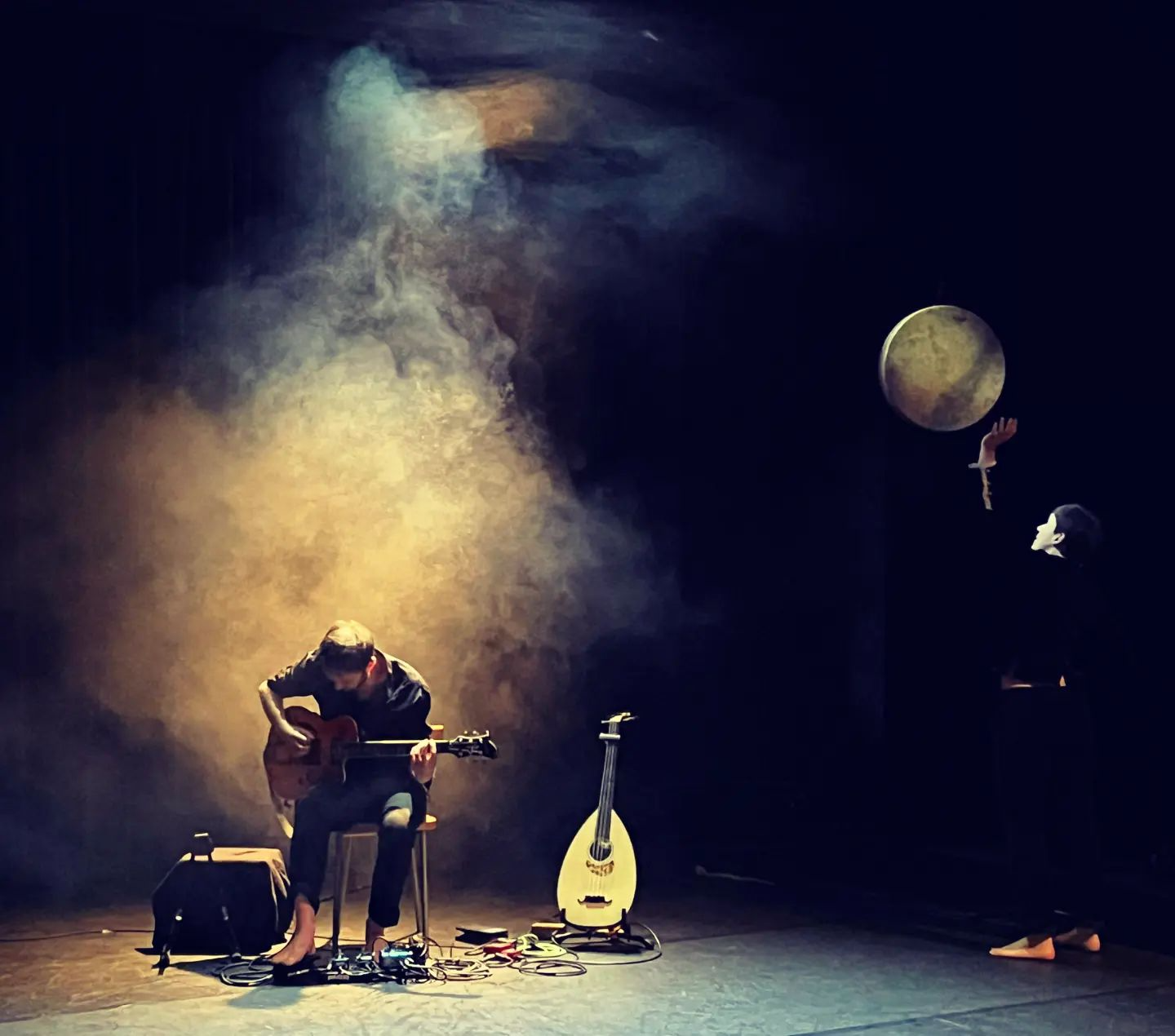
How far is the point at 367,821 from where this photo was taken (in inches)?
212

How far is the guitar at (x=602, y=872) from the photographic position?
223 inches

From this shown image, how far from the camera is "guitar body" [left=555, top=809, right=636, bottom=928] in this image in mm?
5660

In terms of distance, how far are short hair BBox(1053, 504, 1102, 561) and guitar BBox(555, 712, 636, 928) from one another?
1582 mm

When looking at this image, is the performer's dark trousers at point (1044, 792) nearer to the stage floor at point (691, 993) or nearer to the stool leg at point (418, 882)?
the stage floor at point (691, 993)

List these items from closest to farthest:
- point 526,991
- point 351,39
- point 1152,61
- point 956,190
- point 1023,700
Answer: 1. point 526,991
2. point 1023,700
3. point 1152,61
4. point 351,39
5. point 956,190

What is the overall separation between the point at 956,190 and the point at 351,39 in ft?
8.66

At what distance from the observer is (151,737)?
21.8ft

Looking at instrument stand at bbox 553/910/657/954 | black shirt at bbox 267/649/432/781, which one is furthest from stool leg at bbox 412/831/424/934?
instrument stand at bbox 553/910/657/954

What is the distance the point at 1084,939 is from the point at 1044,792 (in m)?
0.51

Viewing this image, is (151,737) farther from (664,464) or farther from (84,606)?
(664,464)

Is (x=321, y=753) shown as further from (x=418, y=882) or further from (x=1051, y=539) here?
(x=1051, y=539)

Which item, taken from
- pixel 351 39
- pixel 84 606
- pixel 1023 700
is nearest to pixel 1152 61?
pixel 1023 700

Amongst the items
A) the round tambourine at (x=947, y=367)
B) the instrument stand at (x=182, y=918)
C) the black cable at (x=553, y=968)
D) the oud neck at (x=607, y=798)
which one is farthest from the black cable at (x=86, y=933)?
the round tambourine at (x=947, y=367)

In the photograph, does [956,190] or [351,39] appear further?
[956,190]
